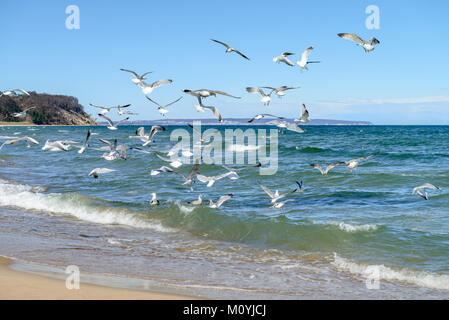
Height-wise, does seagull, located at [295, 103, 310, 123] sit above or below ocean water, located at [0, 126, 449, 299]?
above

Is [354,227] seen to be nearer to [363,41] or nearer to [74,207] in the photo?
[363,41]

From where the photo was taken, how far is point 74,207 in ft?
38.1

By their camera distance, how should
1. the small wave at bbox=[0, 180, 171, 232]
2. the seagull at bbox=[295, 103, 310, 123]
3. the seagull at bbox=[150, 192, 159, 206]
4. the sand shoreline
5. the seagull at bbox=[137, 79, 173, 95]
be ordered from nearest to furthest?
the sand shoreline
the seagull at bbox=[295, 103, 310, 123]
the seagull at bbox=[137, 79, 173, 95]
the small wave at bbox=[0, 180, 171, 232]
the seagull at bbox=[150, 192, 159, 206]

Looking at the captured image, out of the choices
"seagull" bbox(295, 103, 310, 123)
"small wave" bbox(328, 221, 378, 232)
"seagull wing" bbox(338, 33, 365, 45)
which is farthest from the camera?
"seagull" bbox(295, 103, 310, 123)

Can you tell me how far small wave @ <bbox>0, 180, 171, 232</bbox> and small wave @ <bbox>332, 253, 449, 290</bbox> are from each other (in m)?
3.83

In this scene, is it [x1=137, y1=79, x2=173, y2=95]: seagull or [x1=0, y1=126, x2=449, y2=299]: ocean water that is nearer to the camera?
[x1=0, y1=126, x2=449, y2=299]: ocean water

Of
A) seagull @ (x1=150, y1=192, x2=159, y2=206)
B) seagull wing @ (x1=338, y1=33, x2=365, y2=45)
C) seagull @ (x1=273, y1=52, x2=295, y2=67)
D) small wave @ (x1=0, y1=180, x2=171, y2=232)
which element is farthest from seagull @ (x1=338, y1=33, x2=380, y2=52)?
seagull @ (x1=150, y1=192, x2=159, y2=206)

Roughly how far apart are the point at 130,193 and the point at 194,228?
477cm

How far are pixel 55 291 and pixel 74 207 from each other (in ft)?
22.2

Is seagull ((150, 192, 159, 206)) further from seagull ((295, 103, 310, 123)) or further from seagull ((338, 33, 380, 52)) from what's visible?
seagull ((338, 33, 380, 52))

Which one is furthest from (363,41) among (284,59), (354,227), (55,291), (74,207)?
(74,207)

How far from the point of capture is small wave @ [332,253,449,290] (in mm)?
6207

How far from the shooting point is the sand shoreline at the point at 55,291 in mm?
4953

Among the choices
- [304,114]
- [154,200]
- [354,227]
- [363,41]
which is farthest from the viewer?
[154,200]
